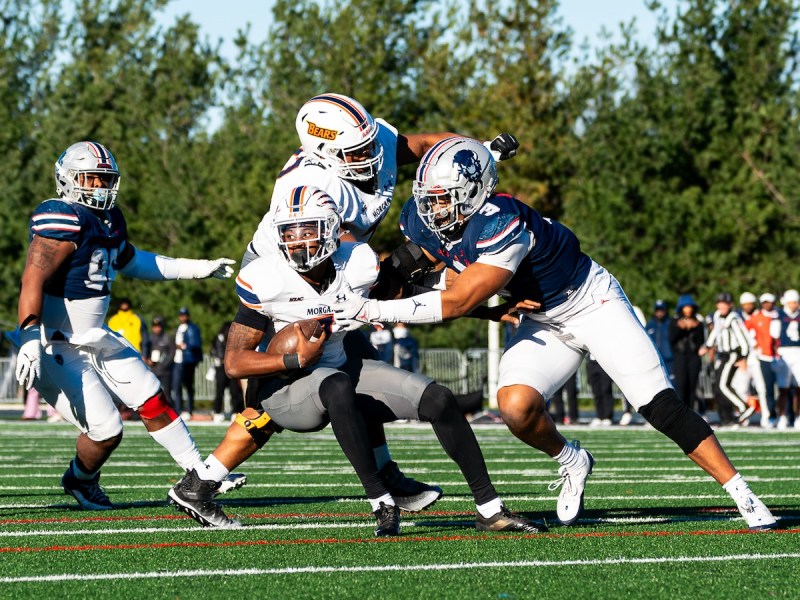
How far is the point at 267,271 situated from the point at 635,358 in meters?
1.59

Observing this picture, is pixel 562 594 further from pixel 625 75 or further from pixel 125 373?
pixel 625 75

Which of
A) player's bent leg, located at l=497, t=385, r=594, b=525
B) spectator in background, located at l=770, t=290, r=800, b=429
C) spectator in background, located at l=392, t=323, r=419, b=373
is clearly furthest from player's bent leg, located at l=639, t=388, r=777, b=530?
spectator in background, located at l=392, t=323, r=419, b=373

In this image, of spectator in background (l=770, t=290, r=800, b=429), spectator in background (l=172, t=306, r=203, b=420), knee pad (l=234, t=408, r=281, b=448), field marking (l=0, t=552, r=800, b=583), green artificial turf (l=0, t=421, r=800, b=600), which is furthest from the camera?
spectator in background (l=172, t=306, r=203, b=420)

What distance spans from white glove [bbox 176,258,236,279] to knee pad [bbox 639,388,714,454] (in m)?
2.42

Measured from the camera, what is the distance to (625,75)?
2612cm

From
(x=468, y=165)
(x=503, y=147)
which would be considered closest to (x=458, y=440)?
(x=468, y=165)

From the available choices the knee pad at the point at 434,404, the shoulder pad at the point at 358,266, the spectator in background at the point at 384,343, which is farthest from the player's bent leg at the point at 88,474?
the spectator in background at the point at 384,343

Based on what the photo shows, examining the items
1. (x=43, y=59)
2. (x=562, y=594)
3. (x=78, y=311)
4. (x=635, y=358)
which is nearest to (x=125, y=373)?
(x=78, y=311)

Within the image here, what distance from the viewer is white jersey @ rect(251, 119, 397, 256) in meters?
6.46

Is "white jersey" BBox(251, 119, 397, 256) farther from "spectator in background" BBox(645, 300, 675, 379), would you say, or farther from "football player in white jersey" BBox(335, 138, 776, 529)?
"spectator in background" BBox(645, 300, 675, 379)

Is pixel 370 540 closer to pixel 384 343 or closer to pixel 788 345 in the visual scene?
pixel 788 345

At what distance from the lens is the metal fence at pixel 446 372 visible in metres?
23.9

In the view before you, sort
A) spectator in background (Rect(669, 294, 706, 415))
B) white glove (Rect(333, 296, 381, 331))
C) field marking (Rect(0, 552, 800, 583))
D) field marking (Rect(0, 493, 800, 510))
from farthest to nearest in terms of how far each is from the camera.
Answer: spectator in background (Rect(669, 294, 706, 415)), field marking (Rect(0, 493, 800, 510)), white glove (Rect(333, 296, 381, 331)), field marking (Rect(0, 552, 800, 583))

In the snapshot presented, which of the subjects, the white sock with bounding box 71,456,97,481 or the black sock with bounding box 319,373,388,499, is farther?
the white sock with bounding box 71,456,97,481
